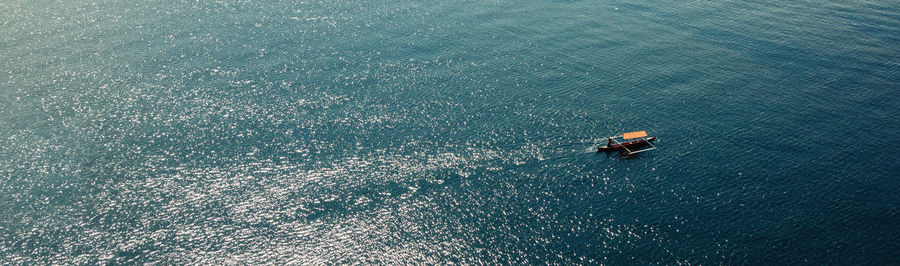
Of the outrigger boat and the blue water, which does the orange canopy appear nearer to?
the outrigger boat

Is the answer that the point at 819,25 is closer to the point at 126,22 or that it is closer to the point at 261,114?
the point at 261,114

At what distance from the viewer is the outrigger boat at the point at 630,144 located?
304 feet

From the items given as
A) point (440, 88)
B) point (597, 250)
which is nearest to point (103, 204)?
point (440, 88)

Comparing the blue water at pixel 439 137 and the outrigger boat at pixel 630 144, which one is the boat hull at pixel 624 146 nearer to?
the outrigger boat at pixel 630 144

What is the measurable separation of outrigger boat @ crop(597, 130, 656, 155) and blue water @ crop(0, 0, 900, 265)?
223 centimetres

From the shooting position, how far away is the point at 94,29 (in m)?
137

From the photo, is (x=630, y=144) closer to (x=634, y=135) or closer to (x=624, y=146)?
(x=624, y=146)

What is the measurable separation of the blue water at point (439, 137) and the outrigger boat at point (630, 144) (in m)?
2.23

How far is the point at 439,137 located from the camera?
9756 centimetres

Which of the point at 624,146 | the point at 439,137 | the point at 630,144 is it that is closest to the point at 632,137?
the point at 630,144

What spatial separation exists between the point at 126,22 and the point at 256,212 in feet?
308

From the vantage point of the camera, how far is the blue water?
2995 inches

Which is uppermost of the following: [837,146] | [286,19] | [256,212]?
[286,19]

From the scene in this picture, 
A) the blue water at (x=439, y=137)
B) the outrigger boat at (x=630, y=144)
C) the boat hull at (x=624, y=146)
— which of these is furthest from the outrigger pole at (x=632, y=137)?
the blue water at (x=439, y=137)
